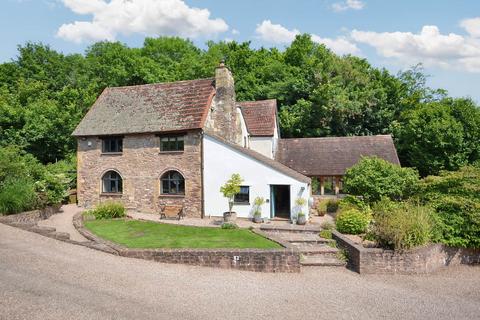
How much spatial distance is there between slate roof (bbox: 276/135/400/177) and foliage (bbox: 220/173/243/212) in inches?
335

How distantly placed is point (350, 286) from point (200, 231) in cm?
748

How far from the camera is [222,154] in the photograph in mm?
20250

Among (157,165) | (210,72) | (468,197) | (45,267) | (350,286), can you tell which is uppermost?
(210,72)

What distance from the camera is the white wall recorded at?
64.7ft

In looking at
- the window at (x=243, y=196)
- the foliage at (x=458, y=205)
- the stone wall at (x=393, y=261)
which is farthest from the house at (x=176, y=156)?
the stone wall at (x=393, y=261)

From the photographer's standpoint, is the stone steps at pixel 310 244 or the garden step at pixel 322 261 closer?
the garden step at pixel 322 261

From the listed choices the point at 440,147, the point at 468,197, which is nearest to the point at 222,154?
the point at 468,197

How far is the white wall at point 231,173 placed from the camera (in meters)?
19.7

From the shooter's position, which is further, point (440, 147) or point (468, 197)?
point (440, 147)

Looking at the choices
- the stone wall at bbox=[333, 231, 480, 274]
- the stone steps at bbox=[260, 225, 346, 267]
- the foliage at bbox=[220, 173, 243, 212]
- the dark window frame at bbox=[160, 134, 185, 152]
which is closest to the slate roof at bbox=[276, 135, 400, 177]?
the foliage at bbox=[220, 173, 243, 212]

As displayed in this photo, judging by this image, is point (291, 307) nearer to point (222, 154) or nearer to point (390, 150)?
point (222, 154)

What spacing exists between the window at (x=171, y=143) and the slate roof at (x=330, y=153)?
32.8 ft

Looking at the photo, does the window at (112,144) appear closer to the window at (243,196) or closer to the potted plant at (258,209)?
the window at (243,196)

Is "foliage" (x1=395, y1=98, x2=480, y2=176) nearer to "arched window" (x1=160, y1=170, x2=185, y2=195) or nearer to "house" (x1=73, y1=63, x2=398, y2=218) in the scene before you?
"house" (x1=73, y1=63, x2=398, y2=218)
